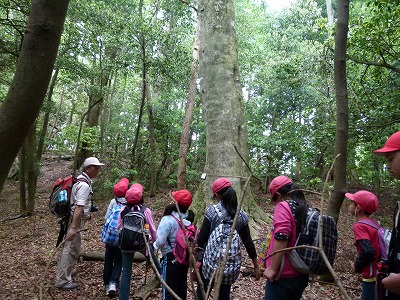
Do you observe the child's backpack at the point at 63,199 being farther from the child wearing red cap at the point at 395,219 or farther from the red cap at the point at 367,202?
the child wearing red cap at the point at 395,219

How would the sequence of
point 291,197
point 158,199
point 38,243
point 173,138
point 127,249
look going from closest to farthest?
point 291,197, point 127,249, point 38,243, point 158,199, point 173,138

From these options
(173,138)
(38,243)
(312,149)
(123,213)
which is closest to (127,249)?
(123,213)

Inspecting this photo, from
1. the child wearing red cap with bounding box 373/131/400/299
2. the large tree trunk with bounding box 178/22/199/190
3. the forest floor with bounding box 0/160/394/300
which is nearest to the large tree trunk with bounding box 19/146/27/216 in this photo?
the forest floor with bounding box 0/160/394/300

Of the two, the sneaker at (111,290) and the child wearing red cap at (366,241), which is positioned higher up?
the child wearing red cap at (366,241)

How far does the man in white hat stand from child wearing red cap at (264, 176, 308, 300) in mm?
2933

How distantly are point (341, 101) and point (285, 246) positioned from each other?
2.63 metres

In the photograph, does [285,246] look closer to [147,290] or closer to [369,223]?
[369,223]

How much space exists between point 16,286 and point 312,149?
7.05 meters

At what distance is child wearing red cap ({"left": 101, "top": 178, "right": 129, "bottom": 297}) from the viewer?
4.69 meters

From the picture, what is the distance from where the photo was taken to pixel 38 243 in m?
8.18

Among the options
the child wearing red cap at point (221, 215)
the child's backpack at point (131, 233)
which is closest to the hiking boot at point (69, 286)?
the child's backpack at point (131, 233)

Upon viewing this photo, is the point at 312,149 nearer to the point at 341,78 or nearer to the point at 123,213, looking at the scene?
the point at 341,78

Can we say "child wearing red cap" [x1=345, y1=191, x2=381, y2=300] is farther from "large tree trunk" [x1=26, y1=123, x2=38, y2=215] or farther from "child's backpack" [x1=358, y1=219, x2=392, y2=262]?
"large tree trunk" [x1=26, y1=123, x2=38, y2=215]

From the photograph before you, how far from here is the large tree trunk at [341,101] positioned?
14.7 feet
